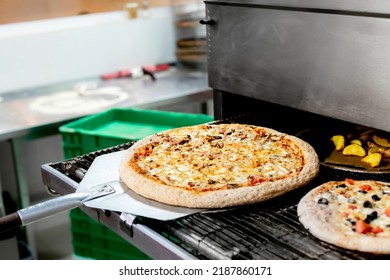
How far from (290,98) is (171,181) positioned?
1.74 ft

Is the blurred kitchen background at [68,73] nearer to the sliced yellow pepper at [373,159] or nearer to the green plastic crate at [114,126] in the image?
the green plastic crate at [114,126]

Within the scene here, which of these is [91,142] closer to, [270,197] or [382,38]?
[270,197]

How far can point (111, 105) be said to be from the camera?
353cm

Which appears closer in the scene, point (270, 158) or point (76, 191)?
point (76, 191)

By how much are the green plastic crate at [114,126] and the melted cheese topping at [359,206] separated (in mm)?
1398

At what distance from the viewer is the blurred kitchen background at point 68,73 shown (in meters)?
3.31

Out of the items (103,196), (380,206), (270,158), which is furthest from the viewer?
(270,158)

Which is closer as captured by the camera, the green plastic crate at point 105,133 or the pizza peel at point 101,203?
the pizza peel at point 101,203

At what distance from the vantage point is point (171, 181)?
1.70 meters

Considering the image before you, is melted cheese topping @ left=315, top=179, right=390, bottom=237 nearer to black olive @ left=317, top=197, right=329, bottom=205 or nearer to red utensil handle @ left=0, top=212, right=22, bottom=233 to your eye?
black olive @ left=317, top=197, right=329, bottom=205

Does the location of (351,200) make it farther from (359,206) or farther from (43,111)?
(43,111)

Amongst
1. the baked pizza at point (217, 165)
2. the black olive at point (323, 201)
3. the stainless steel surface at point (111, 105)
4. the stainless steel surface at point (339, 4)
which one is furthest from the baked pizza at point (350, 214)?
the stainless steel surface at point (111, 105)

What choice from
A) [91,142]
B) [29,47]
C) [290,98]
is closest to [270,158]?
[290,98]

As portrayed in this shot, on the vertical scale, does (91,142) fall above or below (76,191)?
below
